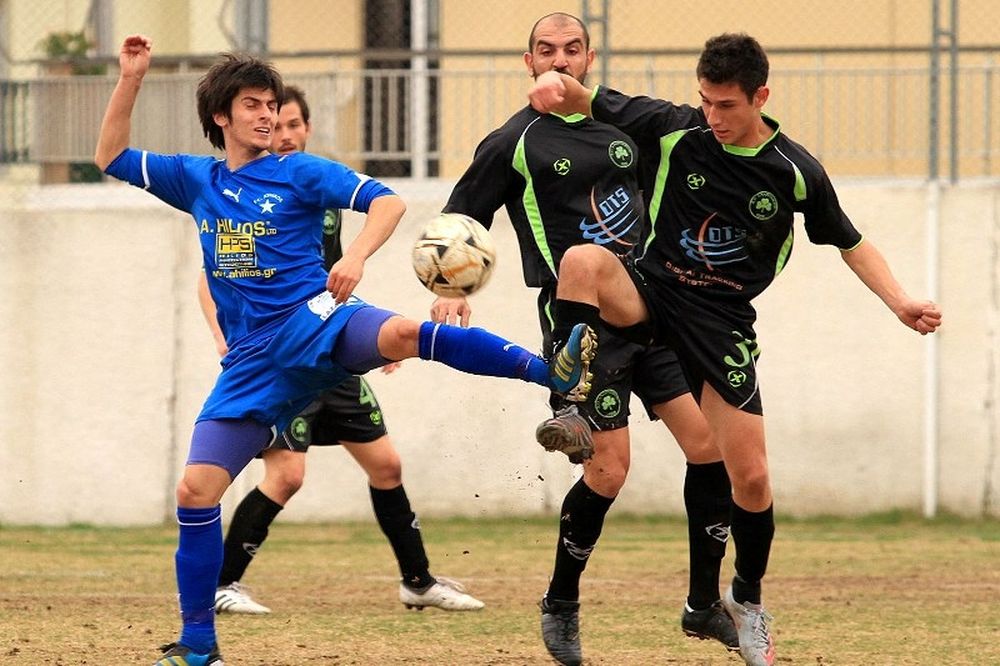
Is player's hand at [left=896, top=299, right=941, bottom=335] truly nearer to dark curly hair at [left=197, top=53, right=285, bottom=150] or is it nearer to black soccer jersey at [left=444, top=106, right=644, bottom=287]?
black soccer jersey at [left=444, top=106, right=644, bottom=287]

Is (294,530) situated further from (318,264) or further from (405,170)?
(318,264)

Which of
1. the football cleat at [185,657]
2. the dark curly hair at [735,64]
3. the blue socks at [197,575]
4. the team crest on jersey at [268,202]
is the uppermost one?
the dark curly hair at [735,64]

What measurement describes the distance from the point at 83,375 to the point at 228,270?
7628 mm

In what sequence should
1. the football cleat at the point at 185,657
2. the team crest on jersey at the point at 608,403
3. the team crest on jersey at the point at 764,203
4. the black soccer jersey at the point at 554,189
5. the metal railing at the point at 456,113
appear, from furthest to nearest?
the metal railing at the point at 456,113 < the black soccer jersey at the point at 554,189 < the team crest on jersey at the point at 608,403 < the team crest on jersey at the point at 764,203 < the football cleat at the point at 185,657

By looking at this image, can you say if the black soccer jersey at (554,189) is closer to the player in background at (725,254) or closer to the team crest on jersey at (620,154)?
the team crest on jersey at (620,154)

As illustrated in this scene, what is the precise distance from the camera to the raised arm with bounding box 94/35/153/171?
6273 millimetres

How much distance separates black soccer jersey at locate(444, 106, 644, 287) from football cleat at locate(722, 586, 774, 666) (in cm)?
145

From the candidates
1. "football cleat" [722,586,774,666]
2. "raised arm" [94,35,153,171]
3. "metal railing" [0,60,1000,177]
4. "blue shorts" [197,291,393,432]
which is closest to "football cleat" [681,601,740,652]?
"football cleat" [722,586,774,666]

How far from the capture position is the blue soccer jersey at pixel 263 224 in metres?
6.07

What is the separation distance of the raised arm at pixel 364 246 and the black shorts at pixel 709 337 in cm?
96

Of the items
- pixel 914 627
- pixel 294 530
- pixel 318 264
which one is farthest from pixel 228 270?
pixel 294 530

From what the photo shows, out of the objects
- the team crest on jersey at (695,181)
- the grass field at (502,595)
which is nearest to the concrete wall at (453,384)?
the grass field at (502,595)

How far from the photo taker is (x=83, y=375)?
13.4m

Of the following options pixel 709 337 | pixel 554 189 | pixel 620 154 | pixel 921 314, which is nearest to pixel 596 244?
pixel 554 189
